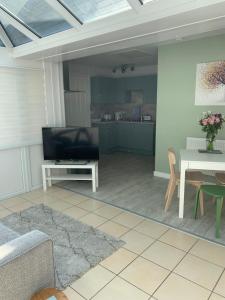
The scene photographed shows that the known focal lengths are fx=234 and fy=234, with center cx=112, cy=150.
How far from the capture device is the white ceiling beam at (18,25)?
8.94ft

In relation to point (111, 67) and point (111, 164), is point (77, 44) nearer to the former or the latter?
point (111, 164)

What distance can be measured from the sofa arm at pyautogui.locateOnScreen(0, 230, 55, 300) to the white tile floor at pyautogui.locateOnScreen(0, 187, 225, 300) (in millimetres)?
406

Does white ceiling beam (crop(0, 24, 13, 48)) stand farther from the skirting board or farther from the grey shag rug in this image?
the skirting board

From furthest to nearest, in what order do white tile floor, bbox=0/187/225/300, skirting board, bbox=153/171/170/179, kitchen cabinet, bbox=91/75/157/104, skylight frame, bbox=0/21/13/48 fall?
kitchen cabinet, bbox=91/75/157/104 → skirting board, bbox=153/171/170/179 → skylight frame, bbox=0/21/13/48 → white tile floor, bbox=0/187/225/300

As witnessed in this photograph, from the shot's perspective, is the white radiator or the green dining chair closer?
the green dining chair

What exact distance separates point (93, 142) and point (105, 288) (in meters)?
2.36

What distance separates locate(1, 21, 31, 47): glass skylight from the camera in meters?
3.03

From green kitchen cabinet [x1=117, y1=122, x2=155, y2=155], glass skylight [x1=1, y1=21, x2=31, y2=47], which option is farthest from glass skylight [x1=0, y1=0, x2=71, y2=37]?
green kitchen cabinet [x1=117, y1=122, x2=155, y2=155]

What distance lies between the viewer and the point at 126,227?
276cm

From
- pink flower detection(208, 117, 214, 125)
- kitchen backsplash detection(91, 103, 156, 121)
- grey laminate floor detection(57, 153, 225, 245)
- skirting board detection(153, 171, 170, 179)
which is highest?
kitchen backsplash detection(91, 103, 156, 121)

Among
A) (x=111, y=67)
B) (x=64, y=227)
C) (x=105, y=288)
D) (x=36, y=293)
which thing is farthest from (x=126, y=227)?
(x=111, y=67)

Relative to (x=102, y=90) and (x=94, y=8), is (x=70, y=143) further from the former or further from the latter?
(x=102, y=90)

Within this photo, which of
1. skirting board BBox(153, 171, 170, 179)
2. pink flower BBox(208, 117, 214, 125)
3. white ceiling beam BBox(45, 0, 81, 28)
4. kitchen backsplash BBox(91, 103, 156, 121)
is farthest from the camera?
kitchen backsplash BBox(91, 103, 156, 121)

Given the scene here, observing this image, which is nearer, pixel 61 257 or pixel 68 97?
pixel 61 257
